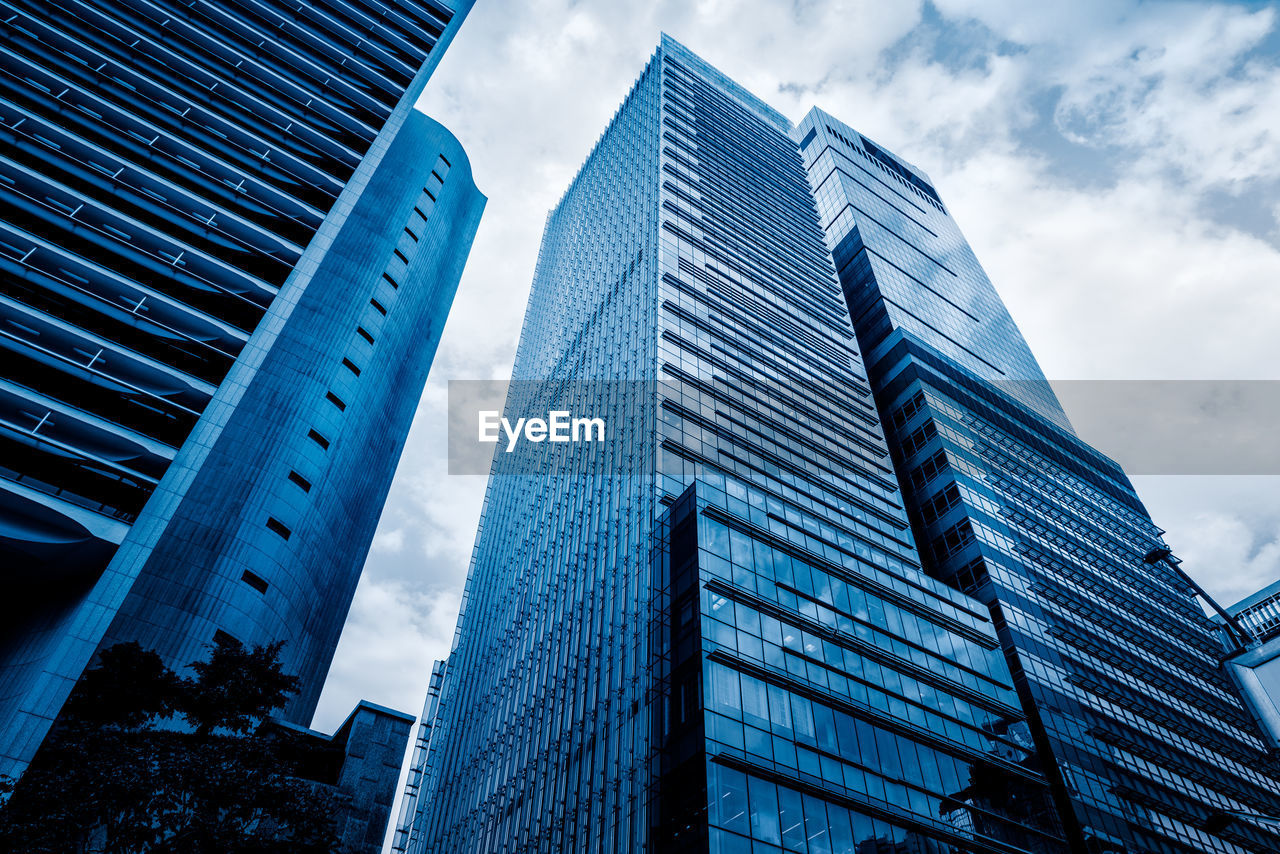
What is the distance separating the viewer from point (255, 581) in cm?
4956

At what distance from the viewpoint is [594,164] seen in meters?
109

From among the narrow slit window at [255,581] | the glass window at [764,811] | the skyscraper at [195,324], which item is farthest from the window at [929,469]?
the narrow slit window at [255,581]

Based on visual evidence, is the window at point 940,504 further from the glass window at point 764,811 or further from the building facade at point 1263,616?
the building facade at point 1263,616

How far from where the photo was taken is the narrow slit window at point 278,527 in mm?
52031

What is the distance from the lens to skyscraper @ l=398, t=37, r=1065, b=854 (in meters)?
36.2

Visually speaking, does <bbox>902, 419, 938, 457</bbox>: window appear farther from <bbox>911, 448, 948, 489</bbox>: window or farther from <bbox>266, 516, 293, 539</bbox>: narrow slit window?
<bbox>266, 516, 293, 539</bbox>: narrow slit window

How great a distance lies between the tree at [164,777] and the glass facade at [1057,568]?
44.5 m

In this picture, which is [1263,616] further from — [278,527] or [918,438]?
[918,438]

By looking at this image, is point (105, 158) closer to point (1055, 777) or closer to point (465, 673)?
point (465, 673)

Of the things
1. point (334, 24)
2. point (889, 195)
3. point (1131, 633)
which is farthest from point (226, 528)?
point (889, 195)

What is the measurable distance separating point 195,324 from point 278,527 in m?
15.3

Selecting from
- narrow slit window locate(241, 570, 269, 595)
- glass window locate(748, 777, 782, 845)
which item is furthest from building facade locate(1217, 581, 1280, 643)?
narrow slit window locate(241, 570, 269, 595)

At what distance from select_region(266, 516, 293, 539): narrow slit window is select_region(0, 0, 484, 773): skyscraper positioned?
15 cm

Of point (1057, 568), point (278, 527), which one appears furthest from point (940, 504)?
point (278, 527)
